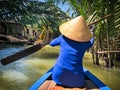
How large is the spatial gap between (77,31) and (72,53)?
0.36 meters

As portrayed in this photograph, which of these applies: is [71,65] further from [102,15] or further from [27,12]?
[27,12]

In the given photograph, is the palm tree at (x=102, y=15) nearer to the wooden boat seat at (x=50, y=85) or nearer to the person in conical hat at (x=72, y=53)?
the wooden boat seat at (x=50, y=85)

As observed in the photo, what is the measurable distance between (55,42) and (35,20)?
8649mm

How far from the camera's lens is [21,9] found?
1201 centimetres

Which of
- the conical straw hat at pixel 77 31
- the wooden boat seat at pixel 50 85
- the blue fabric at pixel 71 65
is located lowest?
the wooden boat seat at pixel 50 85

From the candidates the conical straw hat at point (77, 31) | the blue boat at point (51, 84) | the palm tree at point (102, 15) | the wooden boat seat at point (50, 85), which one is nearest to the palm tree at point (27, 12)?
the palm tree at point (102, 15)

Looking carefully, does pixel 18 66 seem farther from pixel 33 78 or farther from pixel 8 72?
pixel 33 78

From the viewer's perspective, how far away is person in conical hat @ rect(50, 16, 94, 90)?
16.7ft

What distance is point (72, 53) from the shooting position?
5113mm

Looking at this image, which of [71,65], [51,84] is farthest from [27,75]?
[71,65]

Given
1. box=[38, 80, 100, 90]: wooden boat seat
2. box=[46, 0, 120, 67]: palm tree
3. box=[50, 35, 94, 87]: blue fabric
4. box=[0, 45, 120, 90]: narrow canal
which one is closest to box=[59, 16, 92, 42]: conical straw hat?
box=[50, 35, 94, 87]: blue fabric

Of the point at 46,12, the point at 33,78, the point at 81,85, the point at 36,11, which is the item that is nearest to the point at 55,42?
the point at 81,85

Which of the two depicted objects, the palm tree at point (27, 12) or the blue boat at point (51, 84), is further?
the palm tree at point (27, 12)

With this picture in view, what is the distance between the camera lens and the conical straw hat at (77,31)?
505 cm
